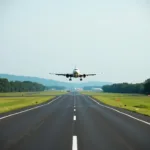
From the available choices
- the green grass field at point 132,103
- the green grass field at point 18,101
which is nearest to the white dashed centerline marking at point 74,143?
the green grass field at point 132,103

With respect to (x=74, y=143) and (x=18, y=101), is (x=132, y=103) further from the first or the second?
(x=74, y=143)

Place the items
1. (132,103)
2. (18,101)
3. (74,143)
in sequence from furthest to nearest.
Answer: (18,101), (132,103), (74,143)

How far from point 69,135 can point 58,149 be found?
365cm

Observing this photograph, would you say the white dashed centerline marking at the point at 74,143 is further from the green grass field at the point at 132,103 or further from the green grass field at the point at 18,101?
the green grass field at the point at 18,101

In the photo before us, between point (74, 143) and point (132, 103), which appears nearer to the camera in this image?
point (74, 143)

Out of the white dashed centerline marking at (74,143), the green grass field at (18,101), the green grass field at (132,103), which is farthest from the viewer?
the green grass field at (18,101)

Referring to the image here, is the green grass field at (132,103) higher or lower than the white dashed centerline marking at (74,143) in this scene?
higher

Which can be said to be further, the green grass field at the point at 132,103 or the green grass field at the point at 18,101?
the green grass field at the point at 18,101

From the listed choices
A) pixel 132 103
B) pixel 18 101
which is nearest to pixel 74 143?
pixel 132 103

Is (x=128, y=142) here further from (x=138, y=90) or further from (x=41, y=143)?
(x=138, y=90)

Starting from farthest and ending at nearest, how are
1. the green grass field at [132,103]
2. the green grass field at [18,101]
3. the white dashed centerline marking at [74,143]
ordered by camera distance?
the green grass field at [18,101], the green grass field at [132,103], the white dashed centerline marking at [74,143]

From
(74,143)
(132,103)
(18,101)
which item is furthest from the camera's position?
(18,101)

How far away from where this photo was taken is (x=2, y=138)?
13.1 m

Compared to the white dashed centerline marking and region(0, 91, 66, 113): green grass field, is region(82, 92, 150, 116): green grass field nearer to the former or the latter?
region(0, 91, 66, 113): green grass field
